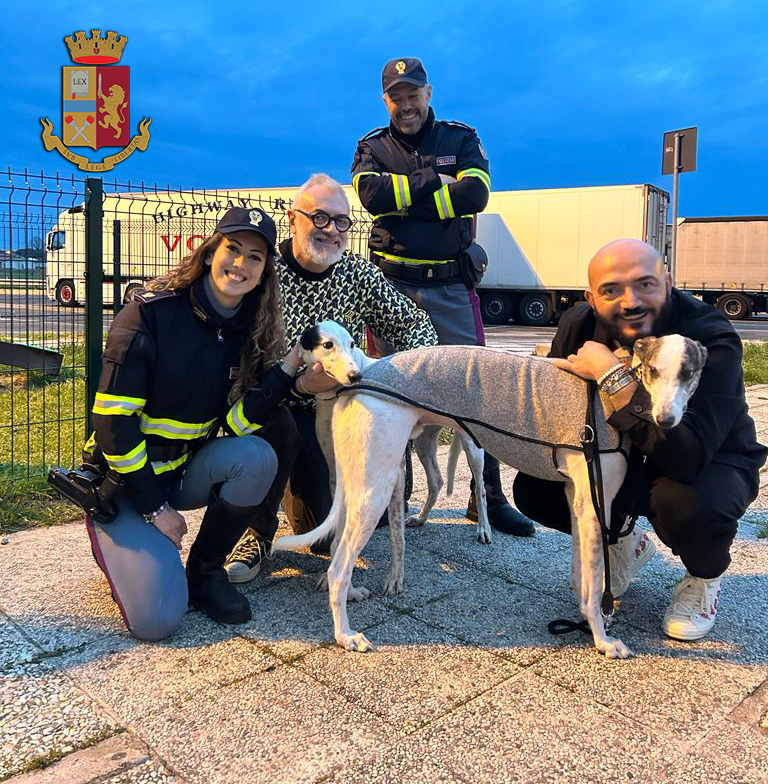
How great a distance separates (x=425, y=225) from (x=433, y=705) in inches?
97.8

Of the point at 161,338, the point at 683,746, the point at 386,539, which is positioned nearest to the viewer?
the point at 683,746

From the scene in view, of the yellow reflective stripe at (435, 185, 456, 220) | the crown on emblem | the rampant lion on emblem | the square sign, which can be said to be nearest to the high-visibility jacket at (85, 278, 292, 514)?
the yellow reflective stripe at (435, 185, 456, 220)

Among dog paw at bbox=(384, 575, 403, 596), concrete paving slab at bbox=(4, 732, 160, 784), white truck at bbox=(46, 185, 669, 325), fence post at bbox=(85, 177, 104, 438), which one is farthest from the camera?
white truck at bbox=(46, 185, 669, 325)

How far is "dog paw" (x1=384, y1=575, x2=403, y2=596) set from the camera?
288 cm

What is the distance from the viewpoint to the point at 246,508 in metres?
2.67

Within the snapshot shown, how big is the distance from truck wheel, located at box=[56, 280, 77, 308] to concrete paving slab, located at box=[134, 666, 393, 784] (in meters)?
Answer: 3.50

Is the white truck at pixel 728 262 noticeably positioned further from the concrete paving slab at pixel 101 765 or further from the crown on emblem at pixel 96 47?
the concrete paving slab at pixel 101 765

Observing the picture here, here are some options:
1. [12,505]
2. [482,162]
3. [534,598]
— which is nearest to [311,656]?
[534,598]

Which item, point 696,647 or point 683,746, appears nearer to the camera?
point 683,746

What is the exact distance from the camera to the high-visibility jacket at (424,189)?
3621 mm

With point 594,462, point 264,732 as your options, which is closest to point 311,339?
point 594,462

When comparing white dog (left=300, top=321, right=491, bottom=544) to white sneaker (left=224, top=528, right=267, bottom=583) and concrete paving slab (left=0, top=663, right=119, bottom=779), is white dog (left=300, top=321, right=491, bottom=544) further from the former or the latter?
concrete paving slab (left=0, top=663, right=119, bottom=779)

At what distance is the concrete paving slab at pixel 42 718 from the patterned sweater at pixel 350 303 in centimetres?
158

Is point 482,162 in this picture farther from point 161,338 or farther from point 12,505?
point 12,505
